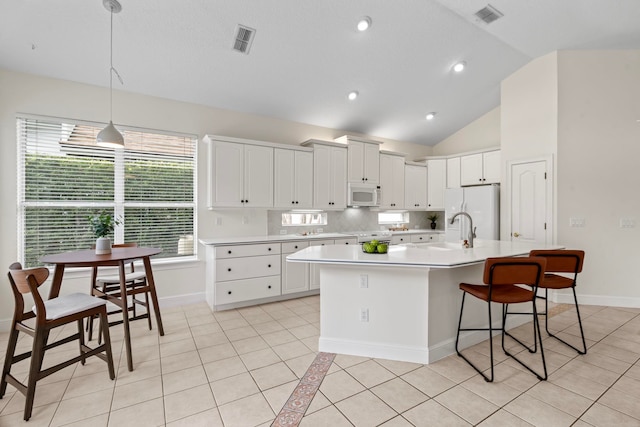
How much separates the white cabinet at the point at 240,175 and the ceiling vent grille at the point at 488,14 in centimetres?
307

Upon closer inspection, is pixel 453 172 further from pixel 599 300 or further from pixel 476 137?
pixel 599 300

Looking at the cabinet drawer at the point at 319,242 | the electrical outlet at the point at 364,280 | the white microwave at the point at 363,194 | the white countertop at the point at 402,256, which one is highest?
the white microwave at the point at 363,194

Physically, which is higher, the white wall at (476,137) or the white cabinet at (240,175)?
the white wall at (476,137)

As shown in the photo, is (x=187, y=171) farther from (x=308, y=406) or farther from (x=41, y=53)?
(x=308, y=406)

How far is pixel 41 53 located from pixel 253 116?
2398mm

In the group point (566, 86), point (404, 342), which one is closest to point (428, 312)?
point (404, 342)

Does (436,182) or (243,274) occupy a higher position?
(436,182)

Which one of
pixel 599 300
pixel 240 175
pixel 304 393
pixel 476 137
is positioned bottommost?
pixel 304 393

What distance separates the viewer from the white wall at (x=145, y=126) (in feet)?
10.6

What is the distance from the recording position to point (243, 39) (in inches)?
131

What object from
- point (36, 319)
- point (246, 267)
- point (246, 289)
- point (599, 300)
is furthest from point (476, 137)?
point (36, 319)

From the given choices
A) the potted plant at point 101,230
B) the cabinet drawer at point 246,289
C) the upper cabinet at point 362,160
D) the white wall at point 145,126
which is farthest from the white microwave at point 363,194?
the potted plant at point 101,230

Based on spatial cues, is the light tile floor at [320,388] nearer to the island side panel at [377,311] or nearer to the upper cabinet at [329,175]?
the island side panel at [377,311]

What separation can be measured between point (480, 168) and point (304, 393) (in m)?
5.13
